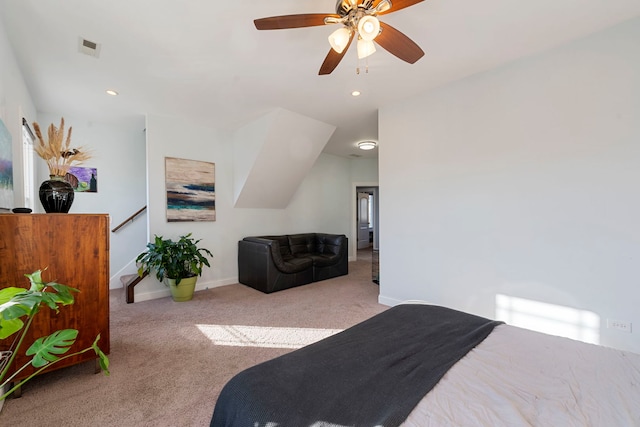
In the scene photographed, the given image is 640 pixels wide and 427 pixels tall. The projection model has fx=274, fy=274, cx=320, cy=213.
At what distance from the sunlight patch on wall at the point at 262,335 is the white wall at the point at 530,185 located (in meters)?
1.32

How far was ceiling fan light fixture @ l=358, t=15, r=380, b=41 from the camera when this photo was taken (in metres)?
1.56

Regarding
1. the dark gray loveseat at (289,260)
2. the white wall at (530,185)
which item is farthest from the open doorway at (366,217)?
the white wall at (530,185)

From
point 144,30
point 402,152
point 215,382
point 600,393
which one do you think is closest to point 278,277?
point 215,382

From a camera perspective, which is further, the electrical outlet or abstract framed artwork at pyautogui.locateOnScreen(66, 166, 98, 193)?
abstract framed artwork at pyautogui.locateOnScreen(66, 166, 98, 193)

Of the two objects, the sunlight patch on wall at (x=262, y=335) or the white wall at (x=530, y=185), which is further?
the sunlight patch on wall at (x=262, y=335)

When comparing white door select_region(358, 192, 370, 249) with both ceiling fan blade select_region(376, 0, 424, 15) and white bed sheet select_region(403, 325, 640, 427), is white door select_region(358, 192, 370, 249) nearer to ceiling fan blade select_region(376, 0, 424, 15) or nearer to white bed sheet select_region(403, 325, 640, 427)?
ceiling fan blade select_region(376, 0, 424, 15)

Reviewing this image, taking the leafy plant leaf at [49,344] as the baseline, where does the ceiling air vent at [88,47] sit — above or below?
above

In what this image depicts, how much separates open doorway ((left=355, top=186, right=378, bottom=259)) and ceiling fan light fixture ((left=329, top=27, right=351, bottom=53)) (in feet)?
22.3

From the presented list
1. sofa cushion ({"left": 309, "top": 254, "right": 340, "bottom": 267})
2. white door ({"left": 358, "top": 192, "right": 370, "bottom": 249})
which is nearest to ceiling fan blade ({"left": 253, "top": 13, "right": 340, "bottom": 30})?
sofa cushion ({"left": 309, "top": 254, "right": 340, "bottom": 267})

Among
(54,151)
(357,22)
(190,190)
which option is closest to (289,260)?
(190,190)

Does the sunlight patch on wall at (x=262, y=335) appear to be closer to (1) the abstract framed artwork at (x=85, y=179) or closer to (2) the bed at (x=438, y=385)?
(2) the bed at (x=438, y=385)

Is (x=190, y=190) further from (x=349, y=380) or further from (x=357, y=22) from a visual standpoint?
(x=349, y=380)

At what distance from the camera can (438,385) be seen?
988 mm

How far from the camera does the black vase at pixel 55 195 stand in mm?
2008
